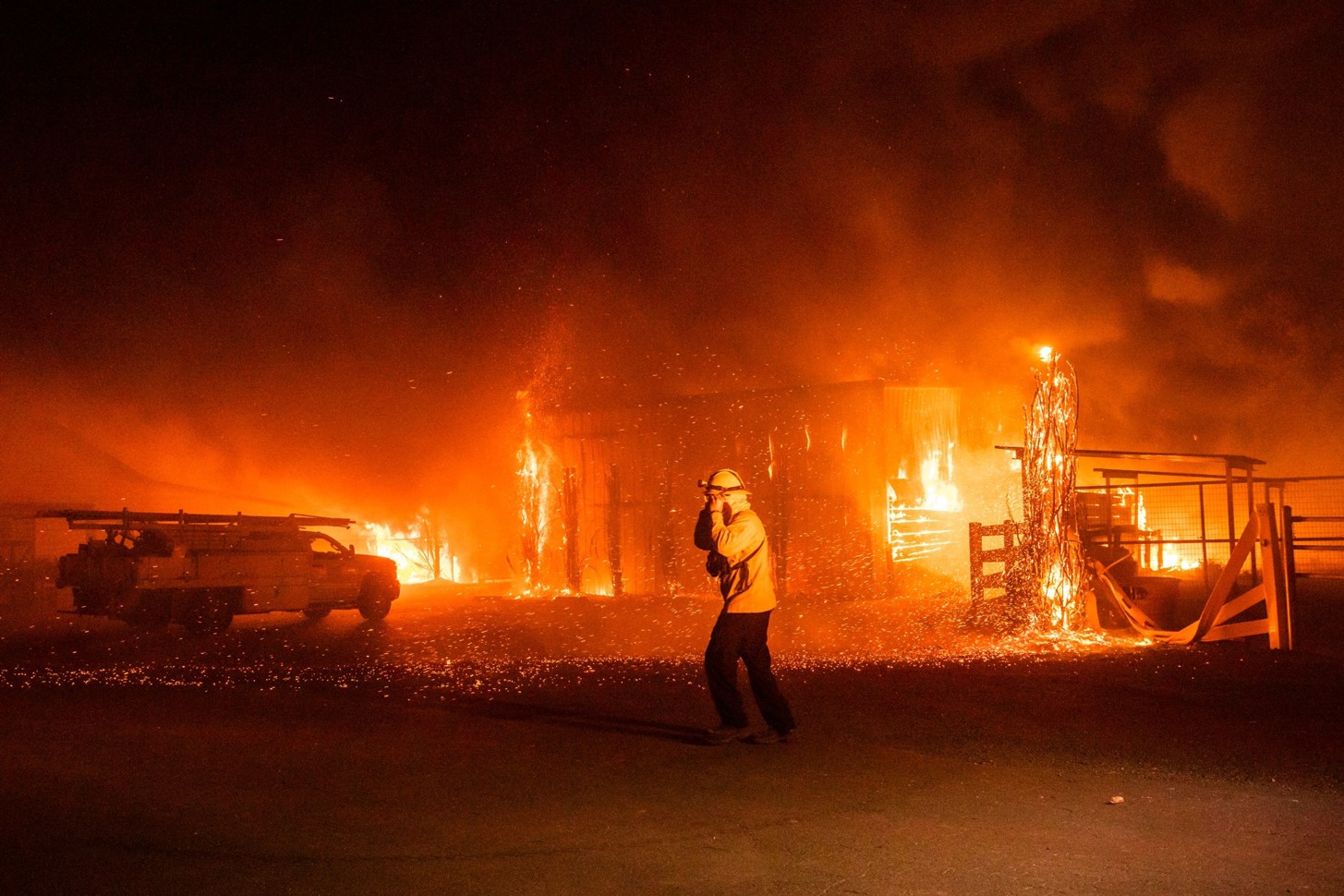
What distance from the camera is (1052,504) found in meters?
11.9

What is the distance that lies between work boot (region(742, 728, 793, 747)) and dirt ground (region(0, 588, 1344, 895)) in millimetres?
123

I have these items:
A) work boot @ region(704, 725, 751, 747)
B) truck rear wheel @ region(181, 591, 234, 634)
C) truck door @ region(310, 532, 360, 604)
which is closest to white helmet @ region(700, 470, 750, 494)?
work boot @ region(704, 725, 751, 747)

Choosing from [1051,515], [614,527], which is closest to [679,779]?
[1051,515]

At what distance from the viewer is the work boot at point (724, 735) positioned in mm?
6070

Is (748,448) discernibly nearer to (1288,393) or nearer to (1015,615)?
(1015,615)

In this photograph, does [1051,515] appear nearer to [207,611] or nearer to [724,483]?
[724,483]

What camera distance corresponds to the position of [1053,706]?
7.21m

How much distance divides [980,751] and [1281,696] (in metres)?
3.24

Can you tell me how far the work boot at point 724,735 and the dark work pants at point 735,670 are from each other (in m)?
0.03

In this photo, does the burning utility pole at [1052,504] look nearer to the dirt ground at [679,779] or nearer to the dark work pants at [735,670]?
the dirt ground at [679,779]

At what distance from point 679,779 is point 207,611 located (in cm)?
1202

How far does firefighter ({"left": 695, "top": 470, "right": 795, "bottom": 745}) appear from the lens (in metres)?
6.02

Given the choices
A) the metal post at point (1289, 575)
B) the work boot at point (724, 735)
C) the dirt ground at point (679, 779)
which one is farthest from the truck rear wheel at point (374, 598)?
the metal post at point (1289, 575)

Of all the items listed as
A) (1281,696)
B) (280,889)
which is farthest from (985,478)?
(280,889)
